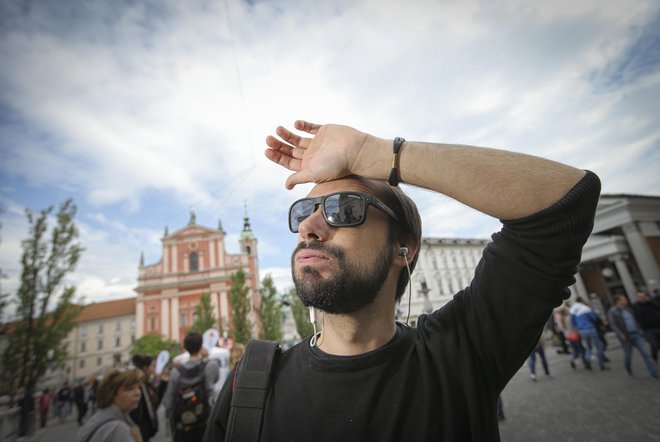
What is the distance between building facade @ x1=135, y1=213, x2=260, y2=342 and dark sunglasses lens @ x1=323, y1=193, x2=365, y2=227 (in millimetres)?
40932

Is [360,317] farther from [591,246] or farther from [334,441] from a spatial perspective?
[591,246]

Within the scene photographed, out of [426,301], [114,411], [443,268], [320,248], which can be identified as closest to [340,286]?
[320,248]

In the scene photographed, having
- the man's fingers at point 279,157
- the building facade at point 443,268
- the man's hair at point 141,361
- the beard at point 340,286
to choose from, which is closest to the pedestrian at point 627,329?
the beard at point 340,286

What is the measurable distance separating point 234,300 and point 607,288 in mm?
30238

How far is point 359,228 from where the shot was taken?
150cm

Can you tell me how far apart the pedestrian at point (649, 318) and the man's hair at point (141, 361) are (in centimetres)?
1081

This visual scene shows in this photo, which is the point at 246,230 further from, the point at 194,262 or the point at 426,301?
the point at 426,301

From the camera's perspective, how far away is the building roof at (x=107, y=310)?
60.1m

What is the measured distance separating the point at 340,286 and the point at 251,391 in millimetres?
598

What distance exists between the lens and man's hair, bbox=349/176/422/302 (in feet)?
5.32

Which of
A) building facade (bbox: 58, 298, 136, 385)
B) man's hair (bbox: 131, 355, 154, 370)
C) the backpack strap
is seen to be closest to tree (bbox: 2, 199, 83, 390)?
man's hair (bbox: 131, 355, 154, 370)

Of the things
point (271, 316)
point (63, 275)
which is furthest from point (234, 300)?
Answer: point (63, 275)

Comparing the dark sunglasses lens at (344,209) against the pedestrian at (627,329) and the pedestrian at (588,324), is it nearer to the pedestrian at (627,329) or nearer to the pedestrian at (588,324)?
the pedestrian at (627,329)

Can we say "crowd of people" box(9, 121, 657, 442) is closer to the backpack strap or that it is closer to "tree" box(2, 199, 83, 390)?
the backpack strap
